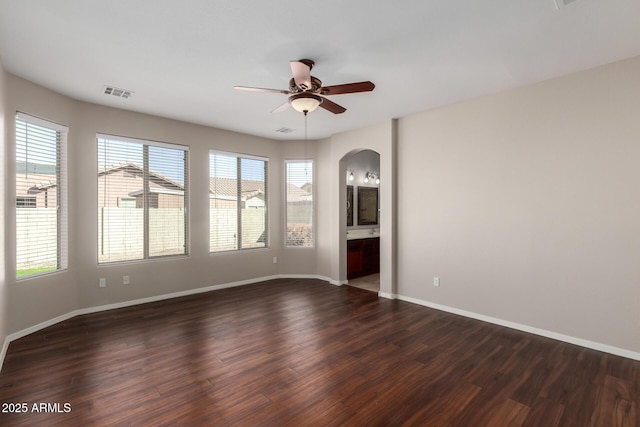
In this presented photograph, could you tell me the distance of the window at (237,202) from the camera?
5.66 metres

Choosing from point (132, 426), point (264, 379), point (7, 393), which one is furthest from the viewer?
point (264, 379)

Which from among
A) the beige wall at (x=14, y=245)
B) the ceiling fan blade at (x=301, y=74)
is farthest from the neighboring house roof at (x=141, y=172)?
the ceiling fan blade at (x=301, y=74)

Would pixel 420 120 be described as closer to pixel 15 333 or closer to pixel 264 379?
pixel 264 379

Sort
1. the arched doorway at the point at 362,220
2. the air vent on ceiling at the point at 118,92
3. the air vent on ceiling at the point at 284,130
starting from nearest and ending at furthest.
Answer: the air vent on ceiling at the point at 118,92, the air vent on ceiling at the point at 284,130, the arched doorway at the point at 362,220

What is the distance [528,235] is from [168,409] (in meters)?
4.07

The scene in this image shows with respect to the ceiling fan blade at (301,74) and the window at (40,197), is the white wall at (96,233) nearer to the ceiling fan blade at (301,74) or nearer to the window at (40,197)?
the window at (40,197)

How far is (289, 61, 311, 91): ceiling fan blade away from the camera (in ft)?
8.52

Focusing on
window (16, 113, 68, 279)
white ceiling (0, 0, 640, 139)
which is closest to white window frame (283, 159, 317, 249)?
white ceiling (0, 0, 640, 139)

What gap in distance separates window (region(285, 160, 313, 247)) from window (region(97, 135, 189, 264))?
211cm

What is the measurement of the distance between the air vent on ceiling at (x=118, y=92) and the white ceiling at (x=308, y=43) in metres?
0.08

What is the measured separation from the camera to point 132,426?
206cm

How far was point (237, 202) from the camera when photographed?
6.01 meters

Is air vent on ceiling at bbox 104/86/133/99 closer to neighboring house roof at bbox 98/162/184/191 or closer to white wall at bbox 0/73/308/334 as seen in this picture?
white wall at bbox 0/73/308/334

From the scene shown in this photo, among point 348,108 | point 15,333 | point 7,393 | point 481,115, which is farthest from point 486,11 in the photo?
point 15,333
